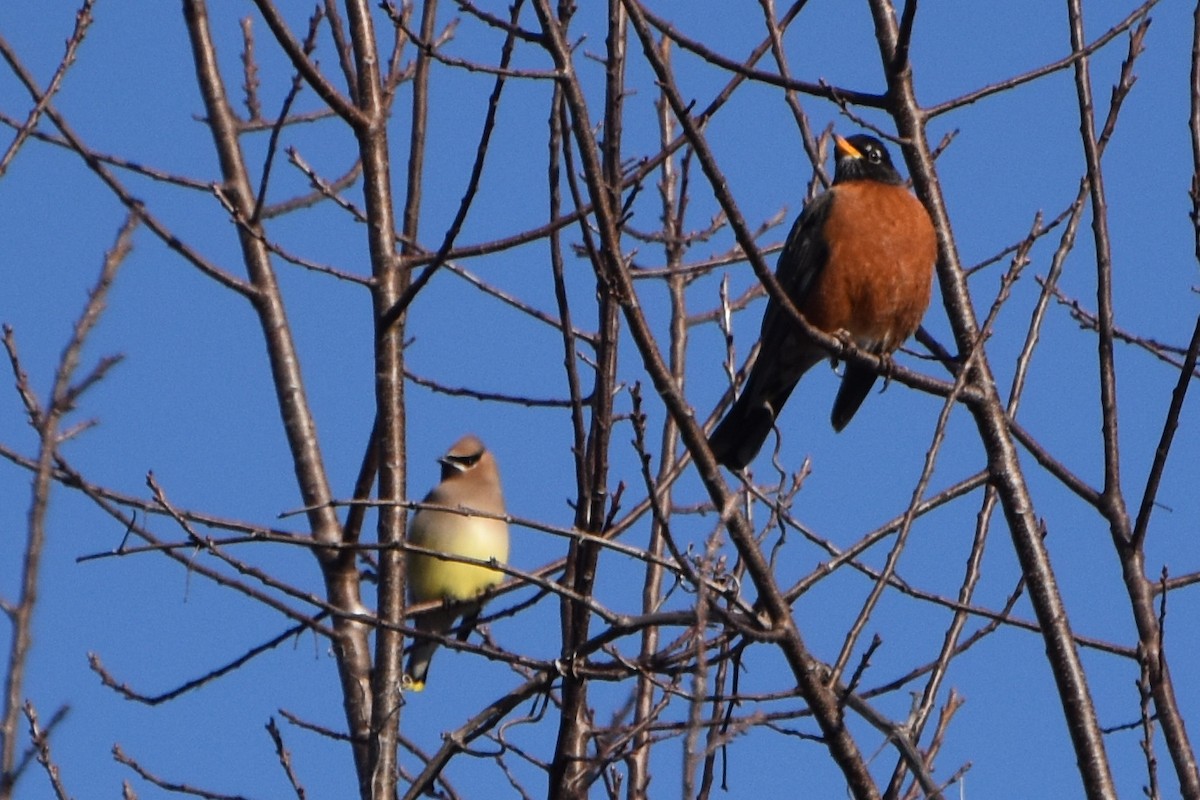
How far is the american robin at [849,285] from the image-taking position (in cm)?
636

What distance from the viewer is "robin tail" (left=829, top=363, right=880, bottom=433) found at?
6.36m

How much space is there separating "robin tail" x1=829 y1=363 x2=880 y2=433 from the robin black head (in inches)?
39.3

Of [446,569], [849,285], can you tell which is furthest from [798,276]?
[446,569]

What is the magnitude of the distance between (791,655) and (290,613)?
1.47 metres

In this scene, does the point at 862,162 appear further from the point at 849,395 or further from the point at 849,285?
the point at 849,395

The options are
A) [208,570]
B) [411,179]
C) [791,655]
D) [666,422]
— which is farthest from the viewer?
[666,422]

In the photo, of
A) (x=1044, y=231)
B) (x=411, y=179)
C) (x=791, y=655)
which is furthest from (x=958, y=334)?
(x=411, y=179)

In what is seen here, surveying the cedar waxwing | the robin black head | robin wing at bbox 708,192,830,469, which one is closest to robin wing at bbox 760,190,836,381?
robin wing at bbox 708,192,830,469

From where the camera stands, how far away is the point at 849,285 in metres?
6.41

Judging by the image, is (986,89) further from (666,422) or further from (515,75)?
(666,422)

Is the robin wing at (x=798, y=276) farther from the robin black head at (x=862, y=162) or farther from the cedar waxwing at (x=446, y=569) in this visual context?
the cedar waxwing at (x=446, y=569)

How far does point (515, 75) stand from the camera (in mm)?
3656

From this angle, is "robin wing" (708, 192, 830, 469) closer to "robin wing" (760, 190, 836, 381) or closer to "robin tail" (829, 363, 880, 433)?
"robin wing" (760, 190, 836, 381)

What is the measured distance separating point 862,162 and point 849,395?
134cm
